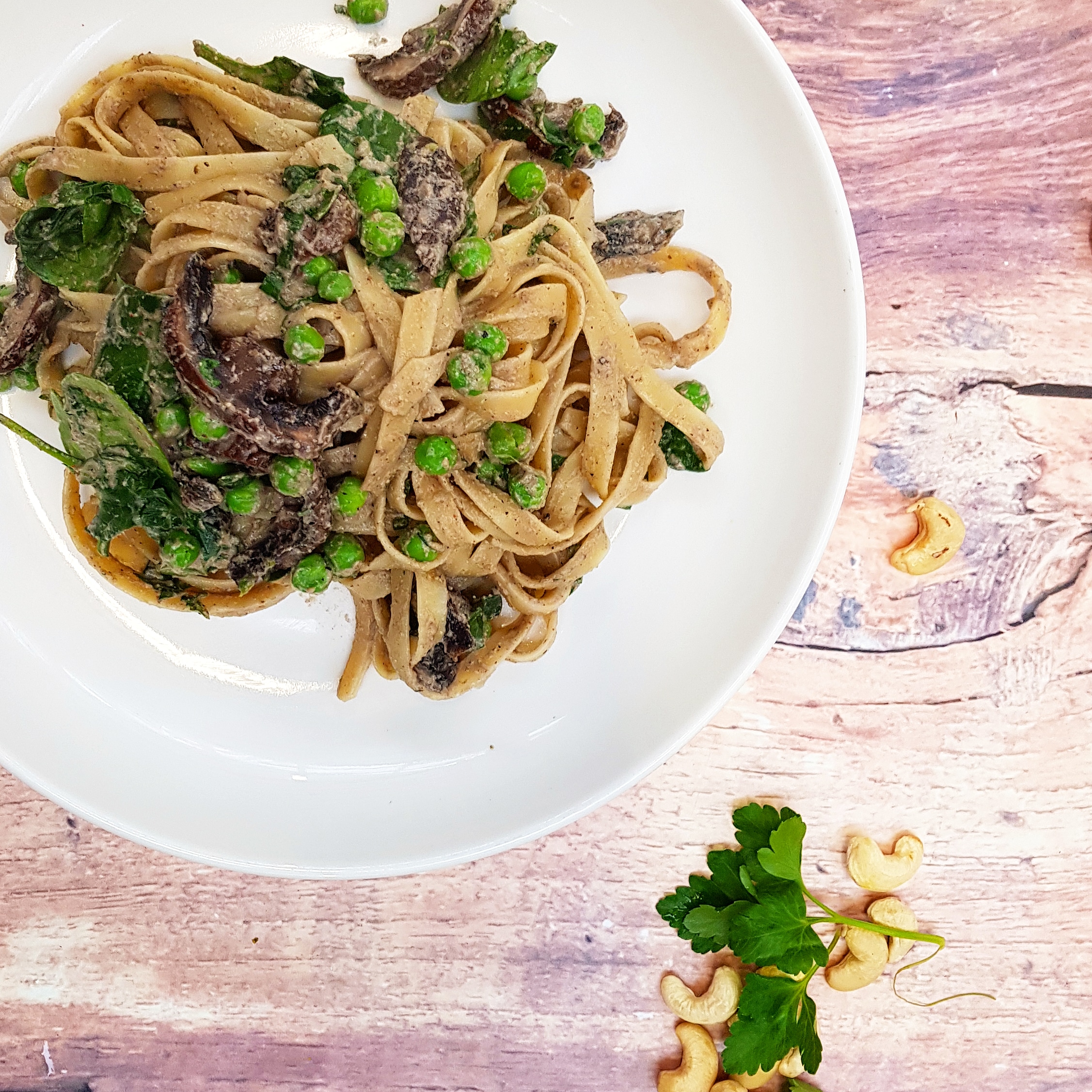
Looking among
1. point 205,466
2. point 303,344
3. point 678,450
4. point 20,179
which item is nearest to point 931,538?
point 678,450

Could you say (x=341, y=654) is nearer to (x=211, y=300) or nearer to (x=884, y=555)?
(x=211, y=300)

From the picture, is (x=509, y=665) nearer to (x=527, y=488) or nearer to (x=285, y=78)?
(x=527, y=488)

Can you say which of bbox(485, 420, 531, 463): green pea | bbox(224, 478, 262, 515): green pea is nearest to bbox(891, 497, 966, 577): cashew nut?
bbox(485, 420, 531, 463): green pea

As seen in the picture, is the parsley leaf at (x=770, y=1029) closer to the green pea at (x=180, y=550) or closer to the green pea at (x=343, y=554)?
the green pea at (x=343, y=554)

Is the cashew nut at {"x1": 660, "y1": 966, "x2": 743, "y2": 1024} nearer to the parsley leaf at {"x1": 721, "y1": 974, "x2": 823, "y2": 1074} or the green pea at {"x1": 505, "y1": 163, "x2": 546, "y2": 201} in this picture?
the parsley leaf at {"x1": 721, "y1": 974, "x2": 823, "y2": 1074}

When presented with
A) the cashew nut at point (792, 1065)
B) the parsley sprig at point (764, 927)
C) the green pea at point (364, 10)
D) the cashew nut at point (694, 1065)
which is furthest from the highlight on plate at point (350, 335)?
the cashew nut at point (792, 1065)

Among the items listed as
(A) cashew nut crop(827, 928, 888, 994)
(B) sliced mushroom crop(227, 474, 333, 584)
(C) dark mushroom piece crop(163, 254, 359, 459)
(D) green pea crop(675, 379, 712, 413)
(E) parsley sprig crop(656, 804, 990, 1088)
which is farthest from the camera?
(A) cashew nut crop(827, 928, 888, 994)
